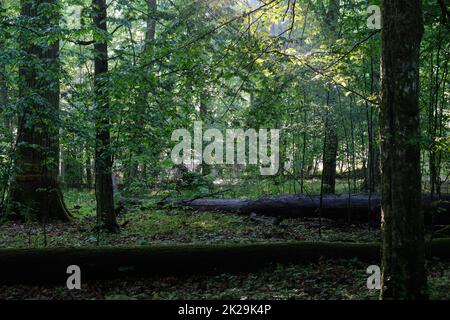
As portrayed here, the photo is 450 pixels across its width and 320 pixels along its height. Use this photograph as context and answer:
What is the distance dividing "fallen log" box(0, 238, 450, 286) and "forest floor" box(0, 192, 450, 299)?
5.2 inches

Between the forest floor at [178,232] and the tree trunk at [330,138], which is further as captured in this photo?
the tree trunk at [330,138]

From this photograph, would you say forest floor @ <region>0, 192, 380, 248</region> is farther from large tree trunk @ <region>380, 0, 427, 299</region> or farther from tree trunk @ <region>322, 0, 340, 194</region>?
large tree trunk @ <region>380, 0, 427, 299</region>

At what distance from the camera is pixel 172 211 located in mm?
13297

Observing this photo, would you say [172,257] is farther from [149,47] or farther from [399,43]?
[399,43]

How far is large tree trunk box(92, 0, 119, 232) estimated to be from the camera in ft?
26.4

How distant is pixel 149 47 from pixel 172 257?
11.2ft

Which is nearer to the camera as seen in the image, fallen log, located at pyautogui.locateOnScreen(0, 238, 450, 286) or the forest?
the forest

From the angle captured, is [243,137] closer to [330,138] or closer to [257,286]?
[330,138]

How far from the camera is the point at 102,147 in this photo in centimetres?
801

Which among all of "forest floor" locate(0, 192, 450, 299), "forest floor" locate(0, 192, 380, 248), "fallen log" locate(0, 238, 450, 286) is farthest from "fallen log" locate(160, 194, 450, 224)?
"fallen log" locate(0, 238, 450, 286)

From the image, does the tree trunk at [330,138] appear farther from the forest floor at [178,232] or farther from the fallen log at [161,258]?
the fallen log at [161,258]

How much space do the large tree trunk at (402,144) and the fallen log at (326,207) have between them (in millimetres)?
5584

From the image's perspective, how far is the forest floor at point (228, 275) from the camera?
18.8ft

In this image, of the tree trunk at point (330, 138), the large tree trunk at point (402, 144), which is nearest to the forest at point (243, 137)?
the large tree trunk at point (402, 144)
